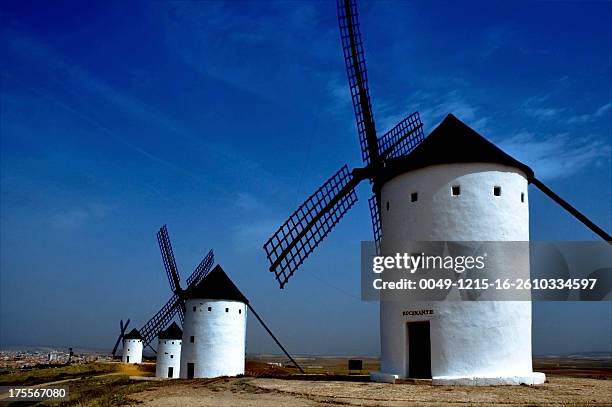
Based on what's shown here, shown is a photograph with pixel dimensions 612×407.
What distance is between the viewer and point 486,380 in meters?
15.0

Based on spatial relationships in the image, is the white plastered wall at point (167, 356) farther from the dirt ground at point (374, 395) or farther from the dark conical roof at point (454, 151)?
the dark conical roof at point (454, 151)

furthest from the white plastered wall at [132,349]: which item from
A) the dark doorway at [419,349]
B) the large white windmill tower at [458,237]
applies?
the dark doorway at [419,349]

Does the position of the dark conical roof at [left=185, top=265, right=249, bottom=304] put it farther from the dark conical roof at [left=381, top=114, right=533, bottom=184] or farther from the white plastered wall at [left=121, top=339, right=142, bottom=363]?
the white plastered wall at [left=121, top=339, right=142, bottom=363]

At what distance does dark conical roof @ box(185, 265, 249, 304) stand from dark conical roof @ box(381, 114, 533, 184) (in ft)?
48.2

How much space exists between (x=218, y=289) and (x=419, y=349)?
49.5ft

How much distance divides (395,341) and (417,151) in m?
5.81

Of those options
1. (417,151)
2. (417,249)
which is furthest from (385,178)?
(417,249)

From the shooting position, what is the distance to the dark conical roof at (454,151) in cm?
1644

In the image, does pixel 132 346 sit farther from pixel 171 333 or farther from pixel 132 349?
pixel 171 333

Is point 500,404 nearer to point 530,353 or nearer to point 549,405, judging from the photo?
point 549,405

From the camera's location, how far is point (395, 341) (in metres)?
16.8

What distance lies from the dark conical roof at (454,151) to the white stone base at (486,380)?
6.00 meters

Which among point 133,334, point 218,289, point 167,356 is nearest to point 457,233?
point 218,289

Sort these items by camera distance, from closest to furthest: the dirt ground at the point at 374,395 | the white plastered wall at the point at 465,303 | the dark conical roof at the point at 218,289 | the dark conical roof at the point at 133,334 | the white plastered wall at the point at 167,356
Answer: the dirt ground at the point at 374,395
the white plastered wall at the point at 465,303
the dark conical roof at the point at 218,289
the white plastered wall at the point at 167,356
the dark conical roof at the point at 133,334
